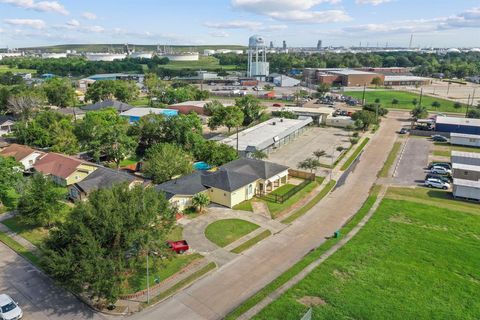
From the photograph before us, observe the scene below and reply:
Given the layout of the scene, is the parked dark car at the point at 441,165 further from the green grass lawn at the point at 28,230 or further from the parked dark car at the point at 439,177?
the green grass lawn at the point at 28,230

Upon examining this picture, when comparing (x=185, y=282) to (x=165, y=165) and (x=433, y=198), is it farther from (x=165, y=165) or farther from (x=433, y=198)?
(x=433, y=198)

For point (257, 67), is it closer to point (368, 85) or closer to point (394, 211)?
point (368, 85)

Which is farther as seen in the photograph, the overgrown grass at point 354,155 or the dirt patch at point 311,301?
the overgrown grass at point 354,155

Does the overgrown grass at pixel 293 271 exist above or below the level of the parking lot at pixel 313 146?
below

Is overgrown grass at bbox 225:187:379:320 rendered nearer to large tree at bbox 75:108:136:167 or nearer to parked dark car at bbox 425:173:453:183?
parked dark car at bbox 425:173:453:183

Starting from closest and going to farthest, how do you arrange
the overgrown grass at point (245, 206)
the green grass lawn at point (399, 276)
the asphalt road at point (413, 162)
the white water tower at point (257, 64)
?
the green grass lawn at point (399, 276) < the overgrown grass at point (245, 206) < the asphalt road at point (413, 162) < the white water tower at point (257, 64)

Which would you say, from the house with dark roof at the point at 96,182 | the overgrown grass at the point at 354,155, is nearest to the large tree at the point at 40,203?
the house with dark roof at the point at 96,182

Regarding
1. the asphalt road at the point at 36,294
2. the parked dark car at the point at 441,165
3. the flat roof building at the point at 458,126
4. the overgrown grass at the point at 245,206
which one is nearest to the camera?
the asphalt road at the point at 36,294

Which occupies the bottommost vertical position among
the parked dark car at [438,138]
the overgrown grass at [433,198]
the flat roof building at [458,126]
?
the overgrown grass at [433,198]

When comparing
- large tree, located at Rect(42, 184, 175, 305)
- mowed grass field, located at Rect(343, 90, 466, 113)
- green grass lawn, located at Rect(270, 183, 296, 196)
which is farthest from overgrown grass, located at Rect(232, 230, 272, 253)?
mowed grass field, located at Rect(343, 90, 466, 113)
